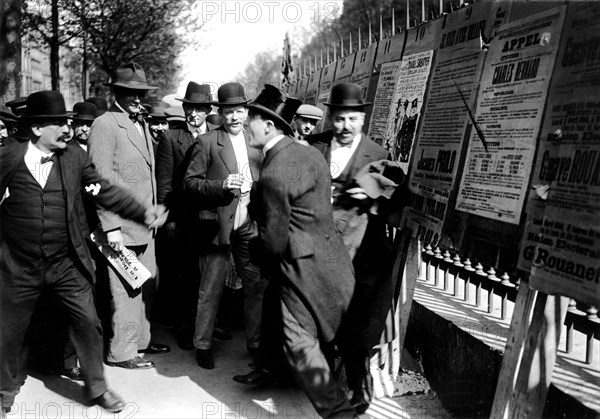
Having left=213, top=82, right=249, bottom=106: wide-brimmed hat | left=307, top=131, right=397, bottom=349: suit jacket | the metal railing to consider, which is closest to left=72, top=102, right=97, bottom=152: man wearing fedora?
left=213, top=82, right=249, bottom=106: wide-brimmed hat

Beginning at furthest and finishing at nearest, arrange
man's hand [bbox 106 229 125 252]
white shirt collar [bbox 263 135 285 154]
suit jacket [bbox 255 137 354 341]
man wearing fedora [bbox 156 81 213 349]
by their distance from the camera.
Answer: man wearing fedora [bbox 156 81 213 349]
man's hand [bbox 106 229 125 252]
white shirt collar [bbox 263 135 285 154]
suit jacket [bbox 255 137 354 341]

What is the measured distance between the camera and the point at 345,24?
40812 mm

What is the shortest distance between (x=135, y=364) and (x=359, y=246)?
89.7 inches

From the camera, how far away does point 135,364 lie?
5.42 meters

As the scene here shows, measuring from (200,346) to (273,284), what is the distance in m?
1.47

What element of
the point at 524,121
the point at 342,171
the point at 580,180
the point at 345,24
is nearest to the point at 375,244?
the point at 342,171

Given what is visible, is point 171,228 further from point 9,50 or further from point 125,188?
point 9,50

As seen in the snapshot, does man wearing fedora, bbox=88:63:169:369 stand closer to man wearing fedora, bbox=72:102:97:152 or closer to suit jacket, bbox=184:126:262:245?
suit jacket, bbox=184:126:262:245

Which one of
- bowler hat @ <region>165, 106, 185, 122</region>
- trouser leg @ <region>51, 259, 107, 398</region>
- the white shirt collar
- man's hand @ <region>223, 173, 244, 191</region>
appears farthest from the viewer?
bowler hat @ <region>165, 106, 185, 122</region>

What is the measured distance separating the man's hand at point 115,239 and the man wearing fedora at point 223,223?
2.22 ft

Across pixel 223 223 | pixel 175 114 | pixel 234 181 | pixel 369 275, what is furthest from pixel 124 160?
pixel 175 114

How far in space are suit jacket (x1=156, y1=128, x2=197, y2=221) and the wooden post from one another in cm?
352

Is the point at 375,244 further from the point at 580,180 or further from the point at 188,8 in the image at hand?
the point at 188,8

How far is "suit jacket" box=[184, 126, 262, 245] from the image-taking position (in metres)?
5.39
